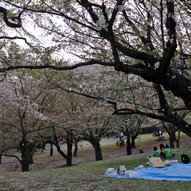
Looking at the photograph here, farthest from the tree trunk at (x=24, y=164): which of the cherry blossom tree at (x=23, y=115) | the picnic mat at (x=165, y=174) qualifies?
the picnic mat at (x=165, y=174)

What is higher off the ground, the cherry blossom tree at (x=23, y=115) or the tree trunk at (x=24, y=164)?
the cherry blossom tree at (x=23, y=115)

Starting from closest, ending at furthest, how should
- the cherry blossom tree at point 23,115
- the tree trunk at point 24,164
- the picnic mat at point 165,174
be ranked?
the picnic mat at point 165,174
the cherry blossom tree at point 23,115
the tree trunk at point 24,164

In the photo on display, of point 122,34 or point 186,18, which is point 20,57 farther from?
point 186,18

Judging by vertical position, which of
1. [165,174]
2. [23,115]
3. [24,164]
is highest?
[23,115]

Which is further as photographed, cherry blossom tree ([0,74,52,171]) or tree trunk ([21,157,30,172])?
tree trunk ([21,157,30,172])

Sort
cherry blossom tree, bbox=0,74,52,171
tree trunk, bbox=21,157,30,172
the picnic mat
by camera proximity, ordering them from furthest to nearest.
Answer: tree trunk, bbox=21,157,30,172 < cherry blossom tree, bbox=0,74,52,171 < the picnic mat

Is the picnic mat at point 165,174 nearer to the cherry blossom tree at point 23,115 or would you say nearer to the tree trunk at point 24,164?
the cherry blossom tree at point 23,115

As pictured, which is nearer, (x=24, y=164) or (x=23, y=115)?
(x=23, y=115)

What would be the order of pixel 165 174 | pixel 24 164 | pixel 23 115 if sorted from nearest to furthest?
pixel 165 174 → pixel 23 115 → pixel 24 164

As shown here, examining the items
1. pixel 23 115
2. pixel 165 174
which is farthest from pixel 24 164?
pixel 165 174

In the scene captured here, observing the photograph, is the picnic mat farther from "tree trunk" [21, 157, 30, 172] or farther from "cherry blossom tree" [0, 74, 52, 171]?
"tree trunk" [21, 157, 30, 172]

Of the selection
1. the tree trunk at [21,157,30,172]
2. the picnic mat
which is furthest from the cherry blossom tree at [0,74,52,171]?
the picnic mat

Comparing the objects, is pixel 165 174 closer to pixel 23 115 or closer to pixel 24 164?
pixel 23 115

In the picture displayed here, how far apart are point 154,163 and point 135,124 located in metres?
13.1
